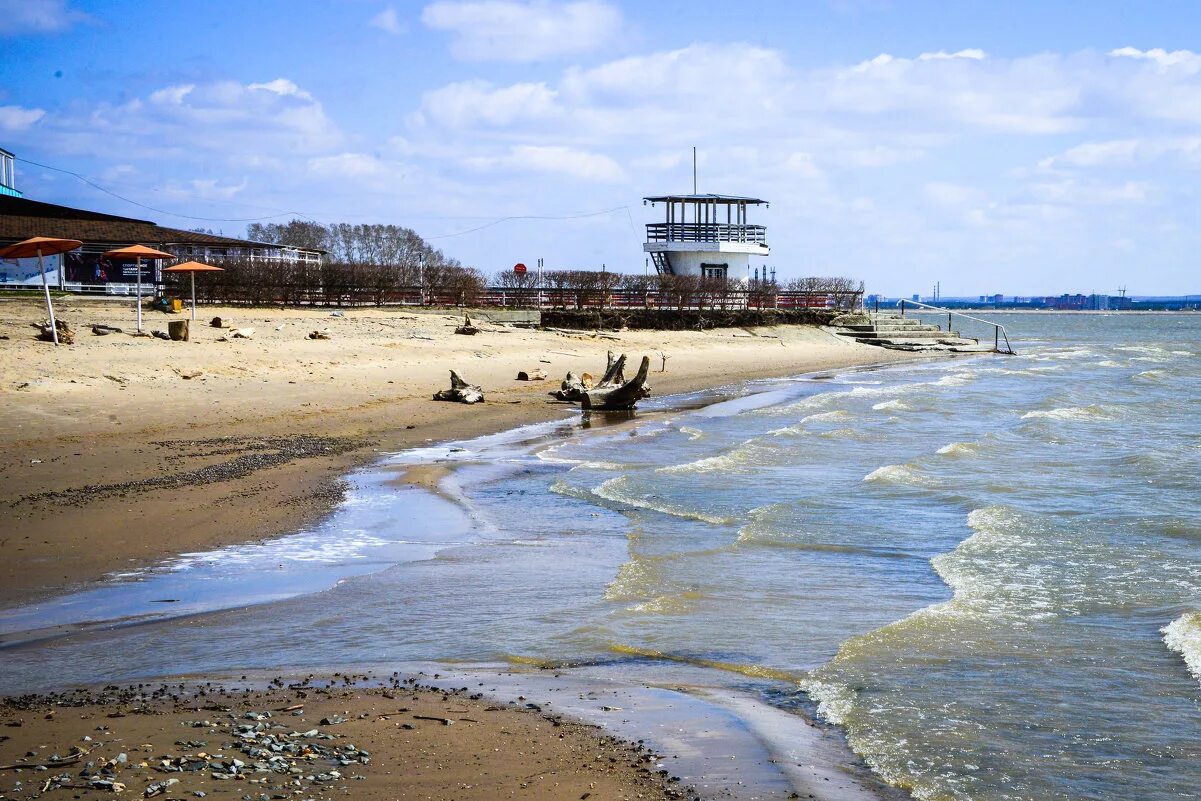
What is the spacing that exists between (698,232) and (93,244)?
27051mm

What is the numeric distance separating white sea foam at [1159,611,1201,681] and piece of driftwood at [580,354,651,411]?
47.3 ft

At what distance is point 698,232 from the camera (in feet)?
170

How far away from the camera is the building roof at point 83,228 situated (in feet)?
141

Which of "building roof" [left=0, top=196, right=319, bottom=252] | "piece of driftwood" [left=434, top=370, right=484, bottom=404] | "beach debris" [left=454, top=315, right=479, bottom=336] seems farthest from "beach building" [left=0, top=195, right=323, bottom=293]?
"piece of driftwood" [left=434, top=370, right=484, bottom=404]

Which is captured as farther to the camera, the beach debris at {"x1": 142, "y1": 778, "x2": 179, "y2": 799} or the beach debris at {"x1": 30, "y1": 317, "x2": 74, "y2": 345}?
the beach debris at {"x1": 30, "y1": 317, "x2": 74, "y2": 345}

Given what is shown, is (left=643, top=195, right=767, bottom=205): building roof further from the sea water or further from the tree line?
the sea water

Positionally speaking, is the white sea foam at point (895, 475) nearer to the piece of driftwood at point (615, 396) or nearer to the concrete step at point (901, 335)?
the piece of driftwood at point (615, 396)

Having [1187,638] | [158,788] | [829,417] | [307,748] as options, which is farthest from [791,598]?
[829,417]

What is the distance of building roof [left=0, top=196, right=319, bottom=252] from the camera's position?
141ft

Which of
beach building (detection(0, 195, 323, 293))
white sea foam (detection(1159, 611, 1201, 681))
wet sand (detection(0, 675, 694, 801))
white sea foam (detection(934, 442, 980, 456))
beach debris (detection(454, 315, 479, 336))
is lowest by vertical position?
white sea foam (detection(1159, 611, 1201, 681))

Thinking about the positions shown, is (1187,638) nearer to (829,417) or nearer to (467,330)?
(829,417)

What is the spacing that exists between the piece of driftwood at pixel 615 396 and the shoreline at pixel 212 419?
2.01 feet

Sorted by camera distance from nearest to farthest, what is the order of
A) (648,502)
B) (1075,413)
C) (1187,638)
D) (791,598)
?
(1187,638), (791,598), (648,502), (1075,413)

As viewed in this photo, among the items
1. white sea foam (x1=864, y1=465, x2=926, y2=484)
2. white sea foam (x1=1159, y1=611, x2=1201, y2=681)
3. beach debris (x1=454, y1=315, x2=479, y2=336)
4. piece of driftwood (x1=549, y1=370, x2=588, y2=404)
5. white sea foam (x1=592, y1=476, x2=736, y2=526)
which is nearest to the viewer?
white sea foam (x1=1159, y1=611, x2=1201, y2=681)
